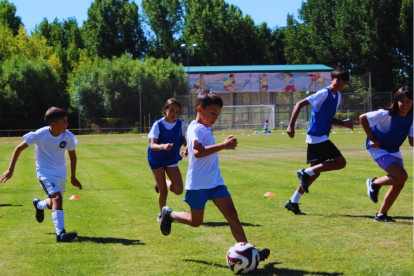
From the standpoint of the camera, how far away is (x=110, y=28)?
70562 mm

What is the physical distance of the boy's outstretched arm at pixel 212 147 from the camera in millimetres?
3974

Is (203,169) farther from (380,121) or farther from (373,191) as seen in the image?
(373,191)

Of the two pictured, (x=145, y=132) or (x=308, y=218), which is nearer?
(x=308, y=218)

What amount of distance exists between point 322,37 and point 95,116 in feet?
119

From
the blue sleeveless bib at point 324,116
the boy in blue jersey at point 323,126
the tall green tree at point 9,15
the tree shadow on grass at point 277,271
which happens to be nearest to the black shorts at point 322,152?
the boy in blue jersey at point 323,126

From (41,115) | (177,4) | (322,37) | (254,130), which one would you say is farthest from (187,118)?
(177,4)

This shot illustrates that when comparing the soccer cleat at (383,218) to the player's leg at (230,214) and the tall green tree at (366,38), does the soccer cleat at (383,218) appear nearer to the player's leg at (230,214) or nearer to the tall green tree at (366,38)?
the player's leg at (230,214)

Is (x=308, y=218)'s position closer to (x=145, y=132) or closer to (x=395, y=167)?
(x=395, y=167)

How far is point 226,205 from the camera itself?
169 inches

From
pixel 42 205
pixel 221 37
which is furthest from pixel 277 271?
pixel 221 37

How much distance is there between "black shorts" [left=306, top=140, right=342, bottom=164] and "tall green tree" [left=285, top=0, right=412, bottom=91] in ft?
177

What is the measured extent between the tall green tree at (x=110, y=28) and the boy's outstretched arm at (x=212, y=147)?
225 ft

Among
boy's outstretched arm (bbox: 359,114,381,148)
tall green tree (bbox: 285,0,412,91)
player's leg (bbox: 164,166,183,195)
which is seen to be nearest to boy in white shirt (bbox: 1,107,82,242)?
player's leg (bbox: 164,166,183,195)

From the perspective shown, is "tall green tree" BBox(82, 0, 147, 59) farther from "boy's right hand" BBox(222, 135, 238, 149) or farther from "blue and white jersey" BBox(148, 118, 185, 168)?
"boy's right hand" BBox(222, 135, 238, 149)
